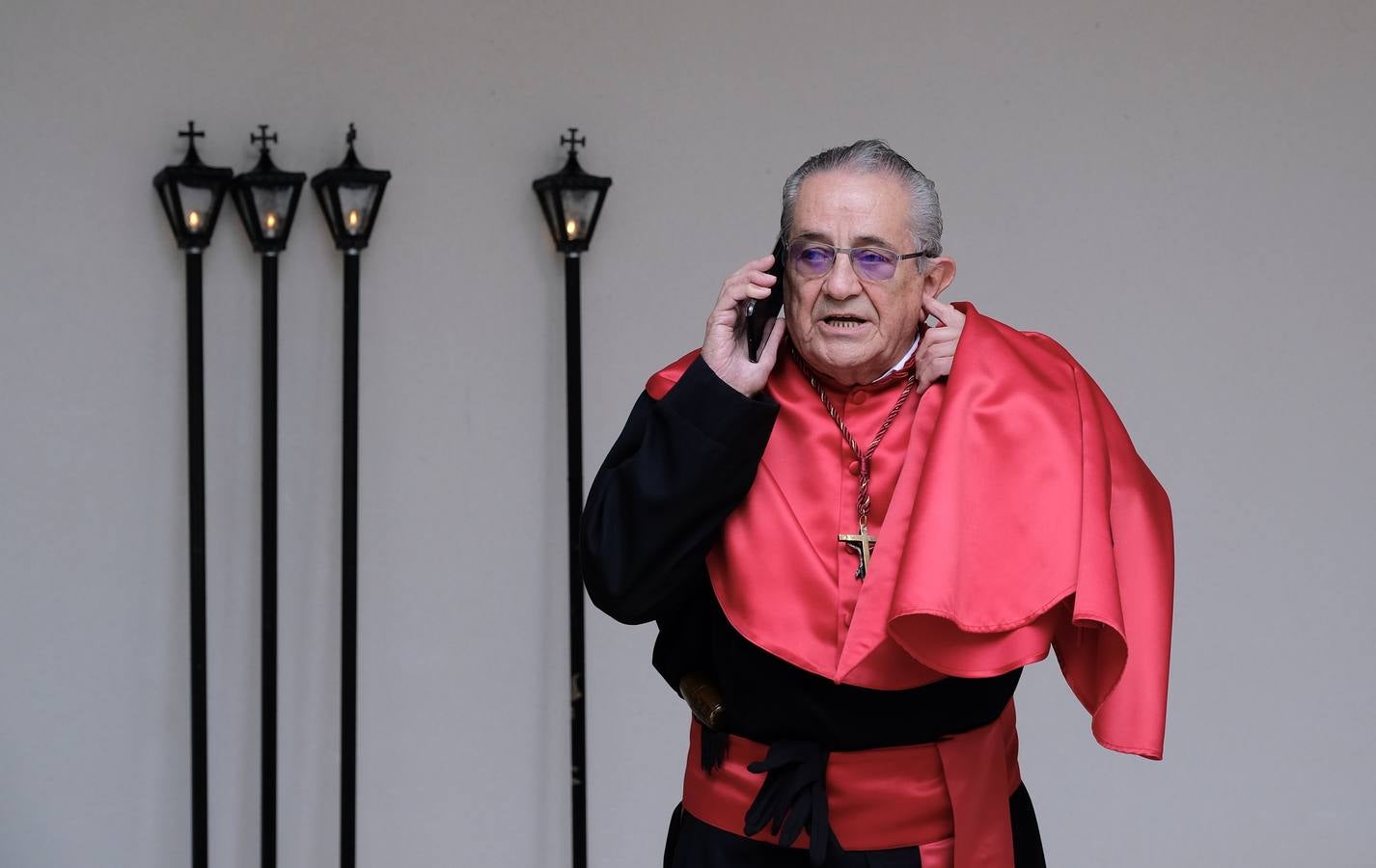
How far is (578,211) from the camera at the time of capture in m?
3.30

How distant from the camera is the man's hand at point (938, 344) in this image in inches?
72.3

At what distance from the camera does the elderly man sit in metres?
1.74

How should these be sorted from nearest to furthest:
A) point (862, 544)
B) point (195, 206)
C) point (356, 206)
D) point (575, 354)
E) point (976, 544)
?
point (976, 544) < point (862, 544) < point (195, 206) < point (356, 206) < point (575, 354)

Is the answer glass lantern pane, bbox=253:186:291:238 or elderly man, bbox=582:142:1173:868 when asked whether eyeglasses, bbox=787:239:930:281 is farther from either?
glass lantern pane, bbox=253:186:291:238

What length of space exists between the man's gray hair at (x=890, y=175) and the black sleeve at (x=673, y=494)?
0.24m

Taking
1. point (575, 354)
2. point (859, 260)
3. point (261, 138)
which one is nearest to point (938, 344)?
point (859, 260)

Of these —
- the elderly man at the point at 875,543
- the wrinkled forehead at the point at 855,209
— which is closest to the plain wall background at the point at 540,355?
the elderly man at the point at 875,543

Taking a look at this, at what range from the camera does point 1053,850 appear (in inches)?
148

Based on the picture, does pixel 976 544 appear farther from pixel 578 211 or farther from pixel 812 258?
pixel 578 211

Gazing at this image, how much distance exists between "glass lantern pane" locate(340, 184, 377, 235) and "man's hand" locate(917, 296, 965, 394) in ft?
5.32

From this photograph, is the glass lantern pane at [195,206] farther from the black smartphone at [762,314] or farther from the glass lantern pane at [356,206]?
the black smartphone at [762,314]

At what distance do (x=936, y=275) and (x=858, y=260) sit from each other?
0.15m

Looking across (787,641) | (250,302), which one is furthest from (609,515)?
(250,302)

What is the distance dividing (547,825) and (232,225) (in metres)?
1.48
